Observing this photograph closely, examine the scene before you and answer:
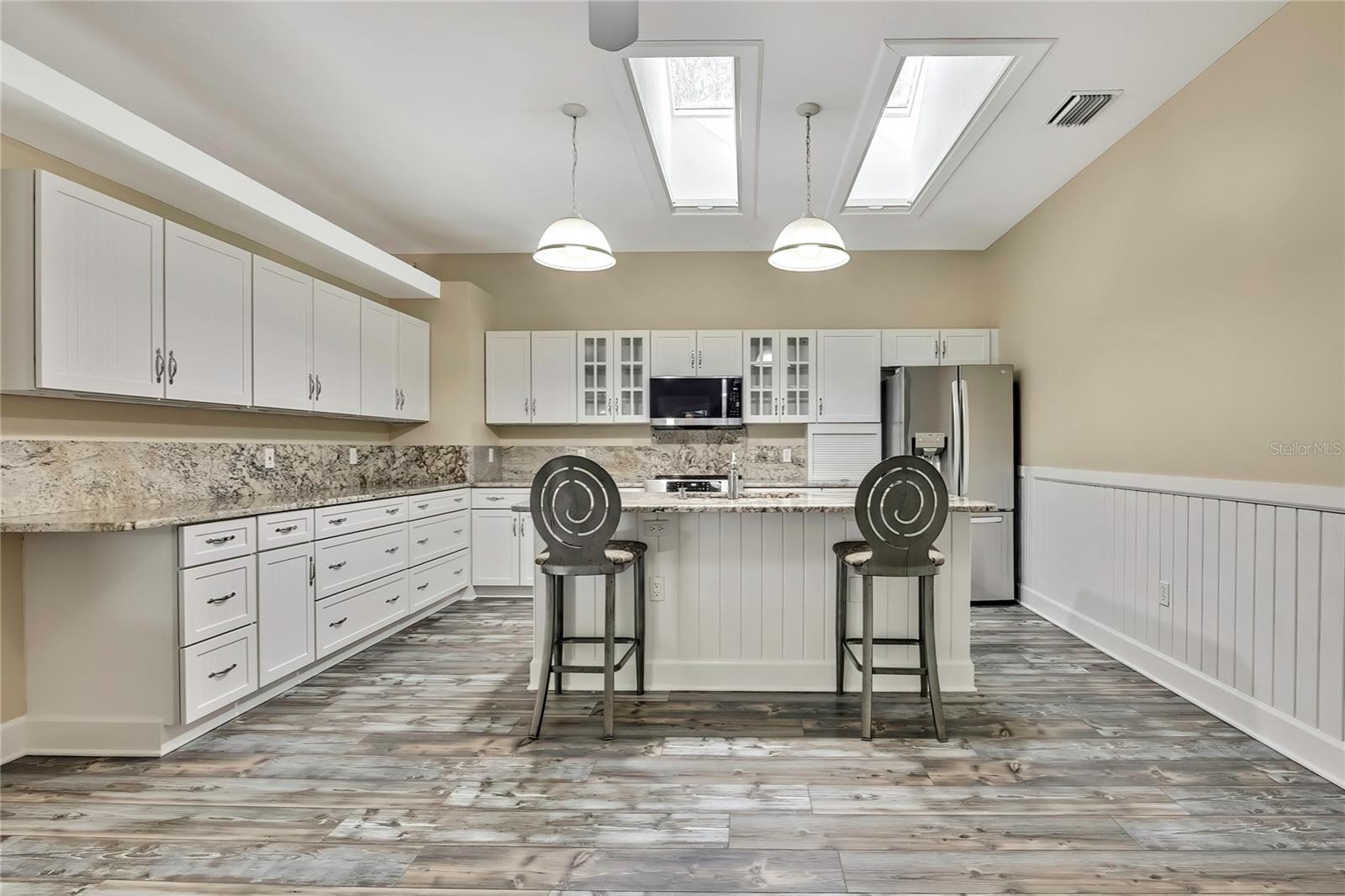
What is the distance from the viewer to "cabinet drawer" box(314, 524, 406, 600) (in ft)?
10.9

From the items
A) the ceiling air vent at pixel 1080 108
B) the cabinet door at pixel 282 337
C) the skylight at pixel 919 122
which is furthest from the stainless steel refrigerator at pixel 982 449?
the cabinet door at pixel 282 337

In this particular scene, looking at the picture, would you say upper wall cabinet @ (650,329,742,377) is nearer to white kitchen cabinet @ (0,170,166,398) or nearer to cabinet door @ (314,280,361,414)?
cabinet door @ (314,280,361,414)

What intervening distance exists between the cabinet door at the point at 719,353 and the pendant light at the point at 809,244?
2066 millimetres

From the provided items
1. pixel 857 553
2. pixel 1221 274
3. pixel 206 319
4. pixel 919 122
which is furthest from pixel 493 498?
pixel 1221 274

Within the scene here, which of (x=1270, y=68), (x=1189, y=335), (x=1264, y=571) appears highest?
(x=1270, y=68)

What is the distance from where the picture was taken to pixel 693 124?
3.80m

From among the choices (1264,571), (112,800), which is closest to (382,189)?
(112,800)

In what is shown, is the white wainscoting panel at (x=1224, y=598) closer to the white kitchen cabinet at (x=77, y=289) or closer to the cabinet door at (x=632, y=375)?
the cabinet door at (x=632, y=375)

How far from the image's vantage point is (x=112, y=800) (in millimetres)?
2137

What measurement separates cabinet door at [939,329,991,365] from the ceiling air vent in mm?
2146

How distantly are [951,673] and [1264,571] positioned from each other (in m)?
1.27

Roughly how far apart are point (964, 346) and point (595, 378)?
312 centimetres

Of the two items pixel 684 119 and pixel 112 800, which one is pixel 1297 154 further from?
pixel 112 800

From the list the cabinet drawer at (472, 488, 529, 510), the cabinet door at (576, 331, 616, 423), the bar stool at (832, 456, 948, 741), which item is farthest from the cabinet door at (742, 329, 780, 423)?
the bar stool at (832, 456, 948, 741)
